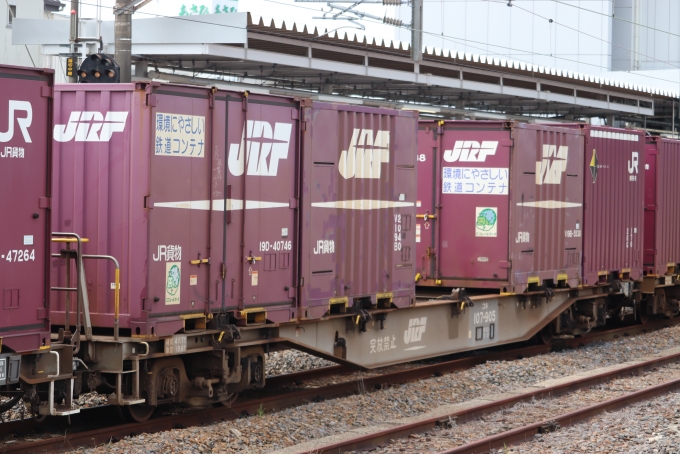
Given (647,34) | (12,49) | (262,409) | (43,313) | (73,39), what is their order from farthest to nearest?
(647,34) → (12,49) → (73,39) → (262,409) → (43,313)


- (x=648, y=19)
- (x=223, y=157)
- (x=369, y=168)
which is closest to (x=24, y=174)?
(x=223, y=157)

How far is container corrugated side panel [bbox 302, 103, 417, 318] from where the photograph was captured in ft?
37.6

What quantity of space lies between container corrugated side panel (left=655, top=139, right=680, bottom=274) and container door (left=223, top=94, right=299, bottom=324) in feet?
36.6

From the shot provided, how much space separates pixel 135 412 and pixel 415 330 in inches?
192

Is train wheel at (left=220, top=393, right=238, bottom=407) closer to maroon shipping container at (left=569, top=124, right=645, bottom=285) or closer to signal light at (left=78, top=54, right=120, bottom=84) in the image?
signal light at (left=78, top=54, right=120, bottom=84)

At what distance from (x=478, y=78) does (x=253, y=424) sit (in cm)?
1523

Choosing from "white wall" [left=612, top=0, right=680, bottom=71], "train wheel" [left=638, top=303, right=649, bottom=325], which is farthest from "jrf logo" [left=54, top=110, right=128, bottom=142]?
"white wall" [left=612, top=0, right=680, bottom=71]

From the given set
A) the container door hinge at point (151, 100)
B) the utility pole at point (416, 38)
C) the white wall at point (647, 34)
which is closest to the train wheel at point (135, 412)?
the container door hinge at point (151, 100)

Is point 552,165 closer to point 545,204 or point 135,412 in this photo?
point 545,204

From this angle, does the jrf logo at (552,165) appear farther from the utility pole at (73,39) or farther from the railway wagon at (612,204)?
the utility pole at (73,39)

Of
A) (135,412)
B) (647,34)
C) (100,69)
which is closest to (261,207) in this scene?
(135,412)

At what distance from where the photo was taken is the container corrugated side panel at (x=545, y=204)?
1505 cm

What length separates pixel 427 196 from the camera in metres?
15.3

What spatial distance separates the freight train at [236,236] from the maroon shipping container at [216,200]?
2 centimetres
